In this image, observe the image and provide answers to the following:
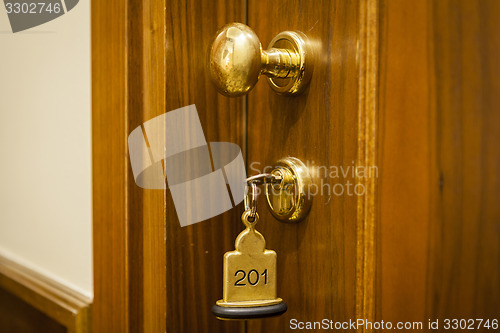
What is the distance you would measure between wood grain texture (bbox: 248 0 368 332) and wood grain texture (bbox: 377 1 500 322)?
21 millimetres

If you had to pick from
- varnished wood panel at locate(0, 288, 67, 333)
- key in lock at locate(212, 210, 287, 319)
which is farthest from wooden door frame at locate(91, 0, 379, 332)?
varnished wood panel at locate(0, 288, 67, 333)

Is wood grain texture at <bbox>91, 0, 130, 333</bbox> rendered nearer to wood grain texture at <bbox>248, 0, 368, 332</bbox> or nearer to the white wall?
the white wall

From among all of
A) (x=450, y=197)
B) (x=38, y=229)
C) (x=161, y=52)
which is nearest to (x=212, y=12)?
(x=161, y=52)

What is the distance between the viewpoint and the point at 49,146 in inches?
30.5

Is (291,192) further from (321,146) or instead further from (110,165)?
(110,165)

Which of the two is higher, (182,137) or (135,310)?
(182,137)

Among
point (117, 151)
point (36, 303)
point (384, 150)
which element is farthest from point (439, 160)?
point (36, 303)

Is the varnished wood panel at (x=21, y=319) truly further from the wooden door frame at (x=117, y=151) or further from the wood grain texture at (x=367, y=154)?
the wood grain texture at (x=367, y=154)

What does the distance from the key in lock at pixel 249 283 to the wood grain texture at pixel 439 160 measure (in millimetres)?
105

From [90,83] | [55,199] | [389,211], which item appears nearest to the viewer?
[389,211]

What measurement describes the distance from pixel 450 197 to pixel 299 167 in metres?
0.13

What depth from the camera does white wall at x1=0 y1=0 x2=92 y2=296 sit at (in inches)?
26.4

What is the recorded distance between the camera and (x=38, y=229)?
0.85m

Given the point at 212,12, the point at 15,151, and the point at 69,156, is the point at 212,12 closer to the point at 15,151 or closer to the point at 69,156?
the point at 69,156
